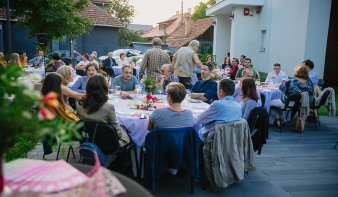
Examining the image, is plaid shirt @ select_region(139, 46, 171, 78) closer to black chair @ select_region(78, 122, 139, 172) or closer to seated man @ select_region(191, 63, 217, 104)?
seated man @ select_region(191, 63, 217, 104)

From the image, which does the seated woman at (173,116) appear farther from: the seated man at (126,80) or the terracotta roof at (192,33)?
the terracotta roof at (192,33)

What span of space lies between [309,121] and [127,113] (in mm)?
5217

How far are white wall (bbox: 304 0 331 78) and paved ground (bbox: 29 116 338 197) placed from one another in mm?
5007

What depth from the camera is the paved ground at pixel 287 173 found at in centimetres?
312

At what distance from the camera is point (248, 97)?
3.97 meters

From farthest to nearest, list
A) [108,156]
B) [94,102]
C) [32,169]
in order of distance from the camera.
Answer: [108,156] → [94,102] → [32,169]

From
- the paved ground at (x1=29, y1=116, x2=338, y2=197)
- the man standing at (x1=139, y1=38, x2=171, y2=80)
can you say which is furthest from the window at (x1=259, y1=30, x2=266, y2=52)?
the paved ground at (x1=29, y1=116, x2=338, y2=197)

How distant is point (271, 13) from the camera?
1239 cm

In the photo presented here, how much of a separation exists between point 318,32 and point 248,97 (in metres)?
7.26

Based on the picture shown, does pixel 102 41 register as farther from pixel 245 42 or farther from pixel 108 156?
pixel 108 156

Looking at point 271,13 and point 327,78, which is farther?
point 271,13

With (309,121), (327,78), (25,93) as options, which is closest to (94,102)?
(25,93)

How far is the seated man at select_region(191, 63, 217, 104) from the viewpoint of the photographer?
15.1 ft

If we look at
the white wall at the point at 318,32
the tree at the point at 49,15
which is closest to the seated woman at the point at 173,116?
the white wall at the point at 318,32
